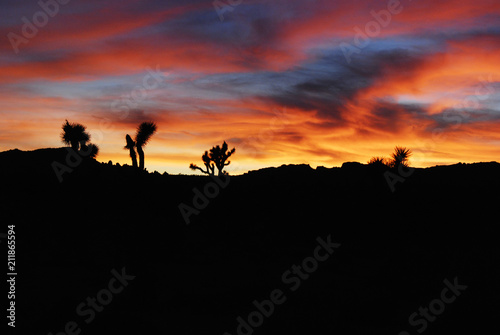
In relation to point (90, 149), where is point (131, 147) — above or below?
below

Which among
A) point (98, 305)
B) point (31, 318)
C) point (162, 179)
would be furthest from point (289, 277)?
point (162, 179)

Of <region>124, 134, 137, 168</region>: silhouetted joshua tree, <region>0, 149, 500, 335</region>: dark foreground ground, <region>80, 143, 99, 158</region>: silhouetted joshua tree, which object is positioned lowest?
<region>0, 149, 500, 335</region>: dark foreground ground

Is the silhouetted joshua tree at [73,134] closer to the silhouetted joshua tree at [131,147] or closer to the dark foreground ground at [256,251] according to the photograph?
the dark foreground ground at [256,251]

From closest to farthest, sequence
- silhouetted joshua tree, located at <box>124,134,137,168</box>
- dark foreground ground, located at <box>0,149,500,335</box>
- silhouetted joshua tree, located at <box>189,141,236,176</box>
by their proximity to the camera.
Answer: dark foreground ground, located at <box>0,149,500,335</box>
silhouetted joshua tree, located at <box>124,134,137,168</box>
silhouetted joshua tree, located at <box>189,141,236,176</box>

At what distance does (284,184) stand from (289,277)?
9.08 meters

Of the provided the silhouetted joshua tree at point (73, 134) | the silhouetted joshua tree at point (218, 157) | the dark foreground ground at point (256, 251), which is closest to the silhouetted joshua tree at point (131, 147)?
the dark foreground ground at point (256, 251)

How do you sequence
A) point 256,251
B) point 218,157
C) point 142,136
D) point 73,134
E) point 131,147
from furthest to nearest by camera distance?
point 218,157 → point 73,134 → point 256,251 → point 142,136 → point 131,147

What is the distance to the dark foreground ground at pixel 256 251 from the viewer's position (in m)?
10.5

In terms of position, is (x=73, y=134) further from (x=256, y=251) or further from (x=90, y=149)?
(x=256, y=251)

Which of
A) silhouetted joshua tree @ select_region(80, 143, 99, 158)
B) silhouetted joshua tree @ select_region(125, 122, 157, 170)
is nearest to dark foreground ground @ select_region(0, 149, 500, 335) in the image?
silhouetted joshua tree @ select_region(80, 143, 99, 158)

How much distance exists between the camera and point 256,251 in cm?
1823

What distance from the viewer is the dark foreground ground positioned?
10461mm

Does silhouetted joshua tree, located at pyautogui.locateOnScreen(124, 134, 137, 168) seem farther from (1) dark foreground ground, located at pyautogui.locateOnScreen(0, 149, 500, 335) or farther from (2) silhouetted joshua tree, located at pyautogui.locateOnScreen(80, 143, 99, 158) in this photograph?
(2) silhouetted joshua tree, located at pyautogui.locateOnScreen(80, 143, 99, 158)

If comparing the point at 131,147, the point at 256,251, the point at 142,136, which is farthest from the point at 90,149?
the point at 256,251
